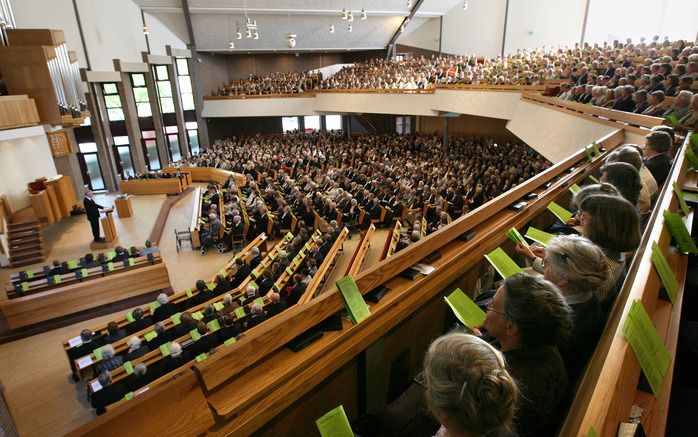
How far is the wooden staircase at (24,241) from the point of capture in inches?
312

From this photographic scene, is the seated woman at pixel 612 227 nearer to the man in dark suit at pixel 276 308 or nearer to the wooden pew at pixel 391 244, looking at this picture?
the man in dark suit at pixel 276 308

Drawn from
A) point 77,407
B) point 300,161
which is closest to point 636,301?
point 77,407

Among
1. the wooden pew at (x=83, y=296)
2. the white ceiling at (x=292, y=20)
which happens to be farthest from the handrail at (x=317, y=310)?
the white ceiling at (x=292, y=20)

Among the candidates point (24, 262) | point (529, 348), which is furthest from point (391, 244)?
point (24, 262)

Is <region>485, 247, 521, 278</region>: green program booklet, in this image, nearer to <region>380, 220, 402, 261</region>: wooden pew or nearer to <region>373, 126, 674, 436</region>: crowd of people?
<region>373, 126, 674, 436</region>: crowd of people

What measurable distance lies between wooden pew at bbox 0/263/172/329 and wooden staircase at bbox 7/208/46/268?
8.46 feet

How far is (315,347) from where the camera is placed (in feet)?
4.59

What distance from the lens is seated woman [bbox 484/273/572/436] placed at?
115cm

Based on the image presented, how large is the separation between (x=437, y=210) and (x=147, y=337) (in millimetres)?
5759

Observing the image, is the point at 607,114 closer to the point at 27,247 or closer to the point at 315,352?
the point at 315,352

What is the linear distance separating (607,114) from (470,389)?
6196mm

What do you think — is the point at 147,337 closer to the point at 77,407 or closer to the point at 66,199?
the point at 77,407

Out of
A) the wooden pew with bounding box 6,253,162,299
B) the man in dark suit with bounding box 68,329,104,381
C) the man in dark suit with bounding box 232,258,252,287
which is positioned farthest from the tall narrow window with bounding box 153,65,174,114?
the man in dark suit with bounding box 68,329,104,381

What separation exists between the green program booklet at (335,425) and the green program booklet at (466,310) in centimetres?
65
